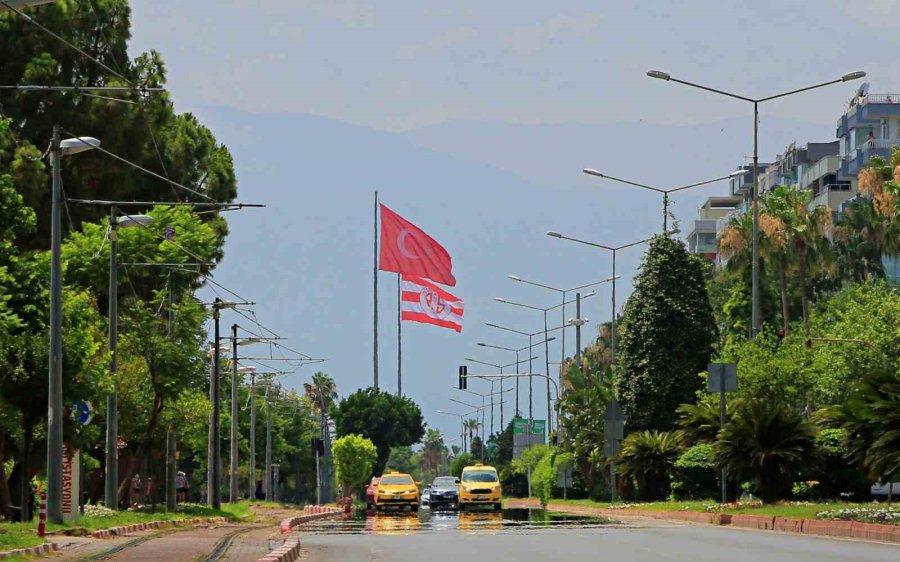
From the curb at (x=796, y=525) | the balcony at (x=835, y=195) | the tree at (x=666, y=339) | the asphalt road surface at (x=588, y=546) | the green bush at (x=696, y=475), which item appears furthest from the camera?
the balcony at (x=835, y=195)

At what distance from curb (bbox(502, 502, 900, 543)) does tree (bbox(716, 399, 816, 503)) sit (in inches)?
64.0

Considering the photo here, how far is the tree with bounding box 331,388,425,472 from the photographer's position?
14238 centimetres

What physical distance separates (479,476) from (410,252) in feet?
116

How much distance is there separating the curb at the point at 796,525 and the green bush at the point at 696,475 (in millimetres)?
5862

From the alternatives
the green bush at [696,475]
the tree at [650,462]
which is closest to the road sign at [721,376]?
the green bush at [696,475]

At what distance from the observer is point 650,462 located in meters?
60.8

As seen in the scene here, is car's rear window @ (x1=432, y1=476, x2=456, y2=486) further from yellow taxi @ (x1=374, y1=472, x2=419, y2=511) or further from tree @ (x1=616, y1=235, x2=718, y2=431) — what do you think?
tree @ (x1=616, y1=235, x2=718, y2=431)

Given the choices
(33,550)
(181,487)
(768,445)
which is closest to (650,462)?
(768,445)

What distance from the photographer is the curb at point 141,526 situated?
3656cm

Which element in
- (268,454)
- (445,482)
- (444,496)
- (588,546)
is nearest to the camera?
(588,546)

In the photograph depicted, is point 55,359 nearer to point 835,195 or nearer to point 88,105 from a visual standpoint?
point 88,105

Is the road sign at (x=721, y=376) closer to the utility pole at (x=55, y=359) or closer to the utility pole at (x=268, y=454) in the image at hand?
the utility pole at (x=55, y=359)

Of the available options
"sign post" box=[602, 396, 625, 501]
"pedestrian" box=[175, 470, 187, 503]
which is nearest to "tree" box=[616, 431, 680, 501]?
"sign post" box=[602, 396, 625, 501]

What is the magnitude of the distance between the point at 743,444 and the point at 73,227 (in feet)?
91.4
